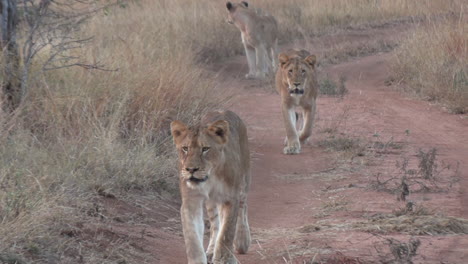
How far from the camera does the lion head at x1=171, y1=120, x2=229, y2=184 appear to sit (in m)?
5.03

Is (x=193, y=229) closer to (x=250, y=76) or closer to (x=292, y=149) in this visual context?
(x=292, y=149)

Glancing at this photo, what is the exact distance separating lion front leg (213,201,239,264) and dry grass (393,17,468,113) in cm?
813

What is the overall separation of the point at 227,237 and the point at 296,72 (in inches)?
193

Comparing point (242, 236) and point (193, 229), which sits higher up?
point (193, 229)

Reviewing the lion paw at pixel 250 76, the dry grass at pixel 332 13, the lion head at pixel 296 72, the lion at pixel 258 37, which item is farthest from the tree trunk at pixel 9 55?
the dry grass at pixel 332 13

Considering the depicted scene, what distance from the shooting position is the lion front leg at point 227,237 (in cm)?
532

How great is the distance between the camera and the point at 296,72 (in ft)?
32.8

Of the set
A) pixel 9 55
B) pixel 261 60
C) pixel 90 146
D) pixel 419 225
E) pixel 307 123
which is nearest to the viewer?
pixel 419 225

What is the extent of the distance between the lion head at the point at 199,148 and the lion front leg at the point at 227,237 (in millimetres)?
317

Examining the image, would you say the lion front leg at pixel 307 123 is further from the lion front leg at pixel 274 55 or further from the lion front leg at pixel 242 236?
the lion front leg at pixel 274 55

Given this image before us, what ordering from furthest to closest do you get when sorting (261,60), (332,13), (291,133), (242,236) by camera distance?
(332,13)
(261,60)
(291,133)
(242,236)

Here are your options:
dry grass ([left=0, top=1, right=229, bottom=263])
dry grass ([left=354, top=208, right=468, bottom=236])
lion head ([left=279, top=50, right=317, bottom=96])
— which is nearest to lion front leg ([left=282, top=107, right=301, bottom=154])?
lion head ([left=279, top=50, right=317, bottom=96])

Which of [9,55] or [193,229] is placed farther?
[9,55]

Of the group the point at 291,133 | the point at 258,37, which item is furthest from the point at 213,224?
the point at 258,37
